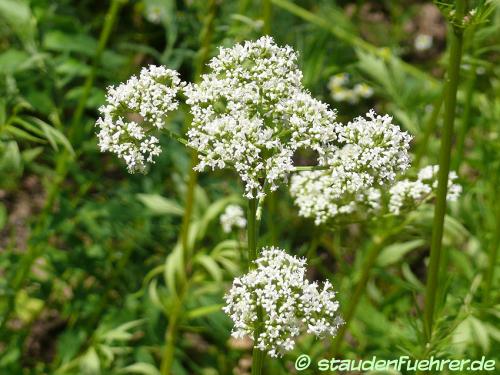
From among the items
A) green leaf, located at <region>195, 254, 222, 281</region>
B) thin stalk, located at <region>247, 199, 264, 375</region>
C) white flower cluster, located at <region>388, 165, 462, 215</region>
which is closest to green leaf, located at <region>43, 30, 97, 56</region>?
green leaf, located at <region>195, 254, 222, 281</region>

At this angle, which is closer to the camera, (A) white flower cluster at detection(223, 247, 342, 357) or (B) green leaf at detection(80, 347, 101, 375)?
(A) white flower cluster at detection(223, 247, 342, 357)

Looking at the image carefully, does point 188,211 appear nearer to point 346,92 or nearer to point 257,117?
point 257,117

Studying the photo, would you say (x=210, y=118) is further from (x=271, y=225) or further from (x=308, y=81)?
(x=308, y=81)

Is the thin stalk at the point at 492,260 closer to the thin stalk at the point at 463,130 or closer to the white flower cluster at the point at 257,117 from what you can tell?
the thin stalk at the point at 463,130

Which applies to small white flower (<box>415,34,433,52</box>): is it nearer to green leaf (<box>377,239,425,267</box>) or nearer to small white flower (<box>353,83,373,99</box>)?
small white flower (<box>353,83,373,99</box>)

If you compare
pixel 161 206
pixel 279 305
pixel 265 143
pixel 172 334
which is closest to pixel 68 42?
pixel 161 206

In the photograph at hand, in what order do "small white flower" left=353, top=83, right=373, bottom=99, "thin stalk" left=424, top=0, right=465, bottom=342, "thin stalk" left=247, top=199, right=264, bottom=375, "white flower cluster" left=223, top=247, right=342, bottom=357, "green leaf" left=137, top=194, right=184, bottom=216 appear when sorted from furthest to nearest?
"small white flower" left=353, top=83, right=373, bottom=99 < "green leaf" left=137, top=194, right=184, bottom=216 < "thin stalk" left=424, top=0, right=465, bottom=342 < "thin stalk" left=247, top=199, right=264, bottom=375 < "white flower cluster" left=223, top=247, right=342, bottom=357
